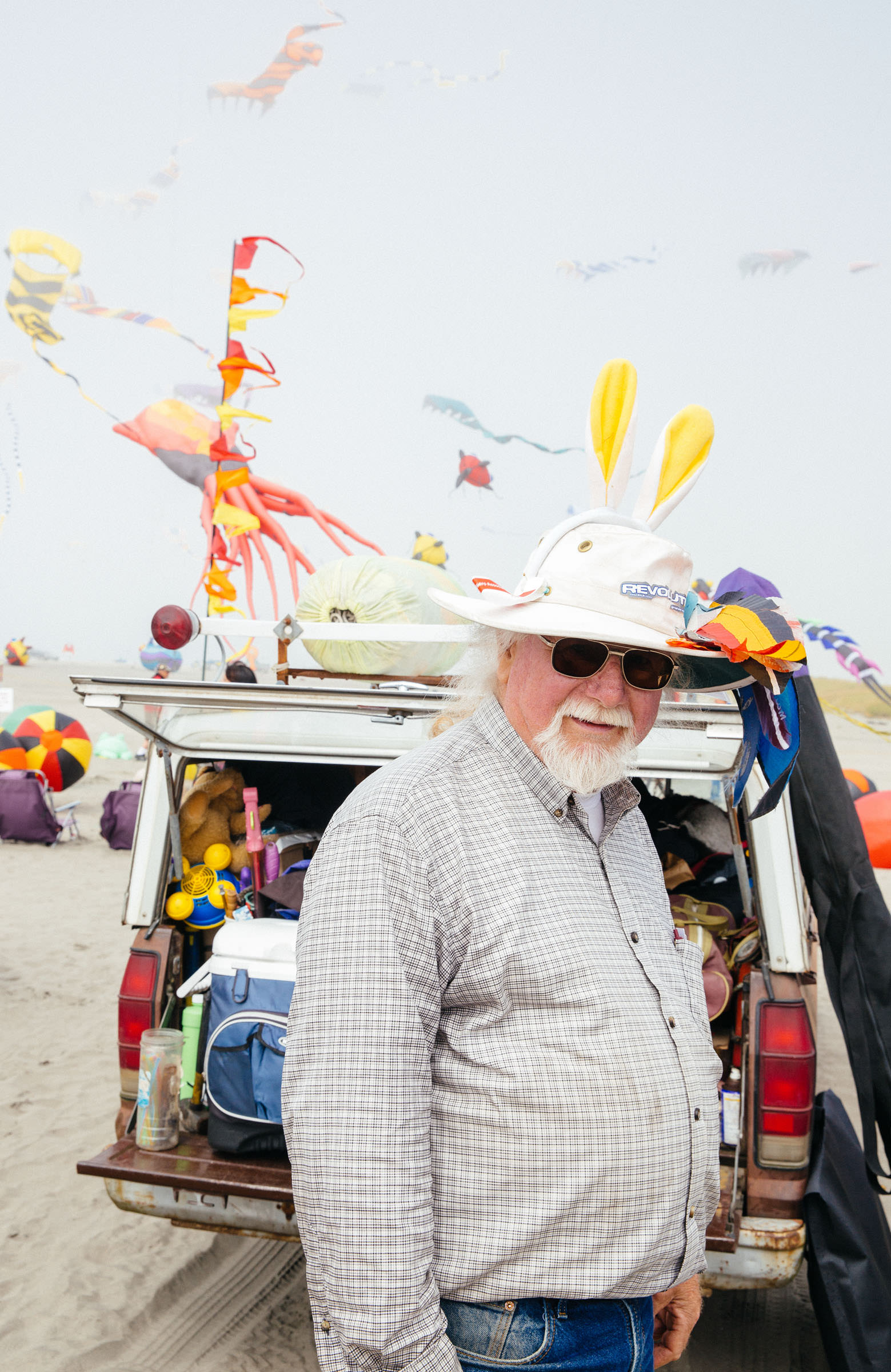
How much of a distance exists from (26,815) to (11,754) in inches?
58.0

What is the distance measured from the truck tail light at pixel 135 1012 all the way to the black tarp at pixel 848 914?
2.03m

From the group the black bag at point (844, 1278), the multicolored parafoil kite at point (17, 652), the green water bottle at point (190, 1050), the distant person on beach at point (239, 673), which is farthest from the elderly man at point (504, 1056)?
the multicolored parafoil kite at point (17, 652)

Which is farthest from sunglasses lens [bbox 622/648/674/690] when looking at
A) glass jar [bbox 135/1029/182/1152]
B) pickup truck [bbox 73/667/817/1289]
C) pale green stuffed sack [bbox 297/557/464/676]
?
pale green stuffed sack [bbox 297/557/464/676]

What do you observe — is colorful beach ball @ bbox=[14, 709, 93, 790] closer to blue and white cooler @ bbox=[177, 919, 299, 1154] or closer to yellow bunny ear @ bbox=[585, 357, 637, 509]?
blue and white cooler @ bbox=[177, 919, 299, 1154]

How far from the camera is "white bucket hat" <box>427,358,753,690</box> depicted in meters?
1.56

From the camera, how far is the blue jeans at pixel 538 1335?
131cm

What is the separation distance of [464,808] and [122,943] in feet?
23.5

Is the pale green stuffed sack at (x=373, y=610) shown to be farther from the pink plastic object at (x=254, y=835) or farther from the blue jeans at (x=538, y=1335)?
the blue jeans at (x=538, y=1335)

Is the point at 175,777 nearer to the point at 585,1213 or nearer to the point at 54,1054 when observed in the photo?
the point at 585,1213

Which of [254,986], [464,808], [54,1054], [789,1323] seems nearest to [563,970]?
[464,808]

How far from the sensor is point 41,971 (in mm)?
6930

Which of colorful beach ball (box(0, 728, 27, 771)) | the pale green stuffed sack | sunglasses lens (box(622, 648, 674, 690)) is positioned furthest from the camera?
colorful beach ball (box(0, 728, 27, 771))

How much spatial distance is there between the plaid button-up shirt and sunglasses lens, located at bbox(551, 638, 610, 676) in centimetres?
17

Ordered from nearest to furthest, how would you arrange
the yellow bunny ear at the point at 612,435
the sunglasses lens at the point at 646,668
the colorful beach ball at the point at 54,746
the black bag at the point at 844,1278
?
the sunglasses lens at the point at 646,668 → the yellow bunny ear at the point at 612,435 → the black bag at the point at 844,1278 → the colorful beach ball at the point at 54,746
